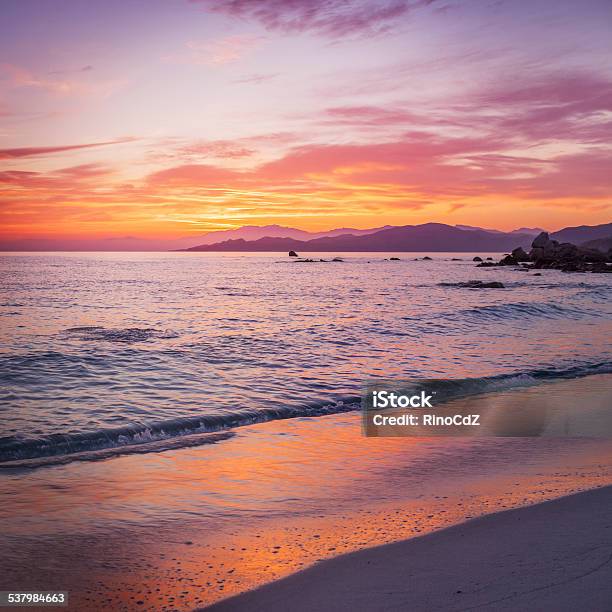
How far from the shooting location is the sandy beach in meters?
4.34

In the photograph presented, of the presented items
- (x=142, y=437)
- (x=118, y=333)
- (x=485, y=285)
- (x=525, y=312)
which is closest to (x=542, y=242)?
(x=485, y=285)

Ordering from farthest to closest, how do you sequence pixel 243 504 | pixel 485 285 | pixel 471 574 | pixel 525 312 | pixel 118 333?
pixel 485 285, pixel 525 312, pixel 118 333, pixel 243 504, pixel 471 574

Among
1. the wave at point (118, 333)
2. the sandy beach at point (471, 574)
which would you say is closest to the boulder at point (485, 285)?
the wave at point (118, 333)

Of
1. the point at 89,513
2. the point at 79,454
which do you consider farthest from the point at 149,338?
the point at 89,513

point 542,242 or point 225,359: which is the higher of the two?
point 542,242

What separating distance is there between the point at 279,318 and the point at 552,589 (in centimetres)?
2687

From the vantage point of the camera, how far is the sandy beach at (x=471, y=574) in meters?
4.34

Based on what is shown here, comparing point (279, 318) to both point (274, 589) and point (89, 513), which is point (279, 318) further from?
point (274, 589)

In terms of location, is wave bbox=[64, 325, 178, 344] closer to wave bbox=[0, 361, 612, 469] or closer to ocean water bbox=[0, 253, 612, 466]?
ocean water bbox=[0, 253, 612, 466]

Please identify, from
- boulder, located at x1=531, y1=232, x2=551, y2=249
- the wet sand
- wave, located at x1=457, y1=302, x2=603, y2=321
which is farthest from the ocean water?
boulder, located at x1=531, y1=232, x2=551, y2=249

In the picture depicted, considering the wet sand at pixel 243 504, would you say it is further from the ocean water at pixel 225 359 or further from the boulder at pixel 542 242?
the boulder at pixel 542 242

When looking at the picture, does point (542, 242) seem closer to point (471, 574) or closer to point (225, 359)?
point (225, 359)

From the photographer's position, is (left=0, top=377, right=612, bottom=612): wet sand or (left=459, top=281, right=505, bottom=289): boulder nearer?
(left=0, top=377, right=612, bottom=612): wet sand

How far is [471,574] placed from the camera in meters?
4.81
